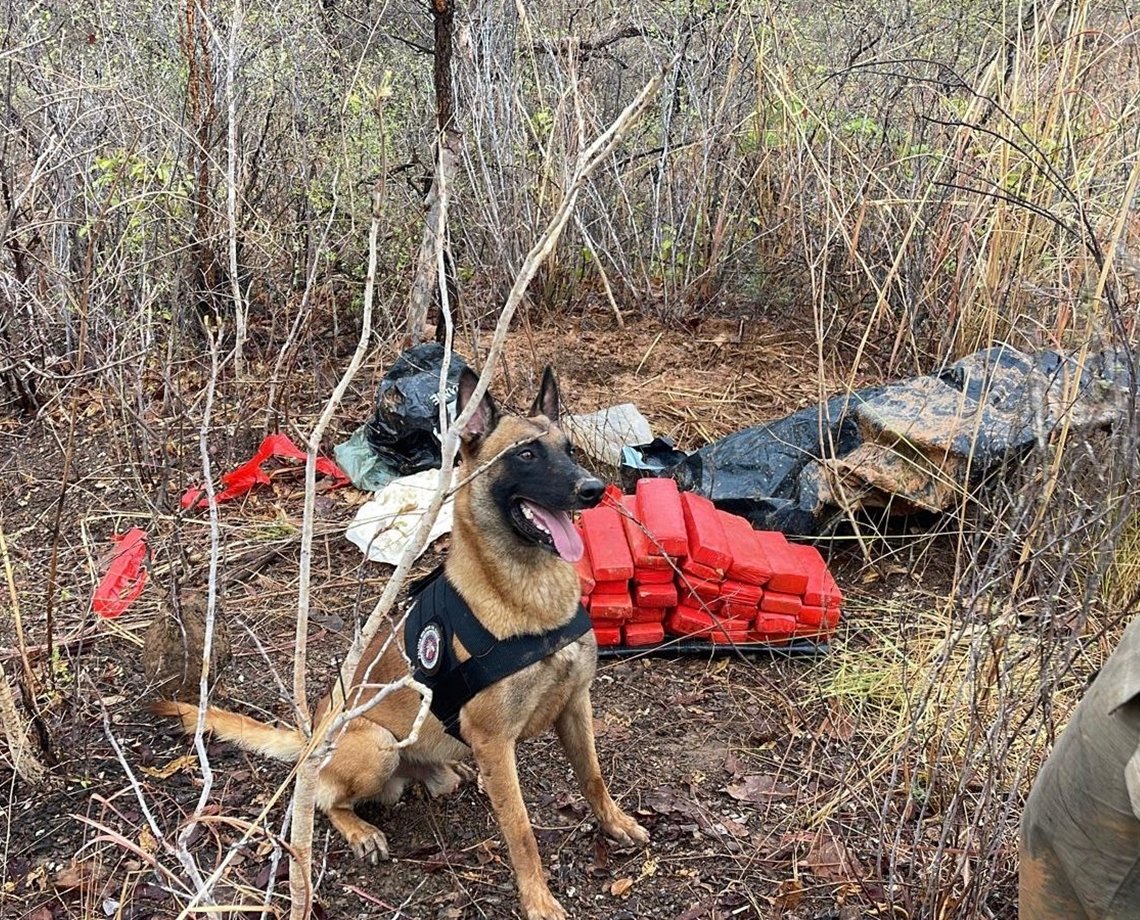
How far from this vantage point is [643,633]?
168 inches

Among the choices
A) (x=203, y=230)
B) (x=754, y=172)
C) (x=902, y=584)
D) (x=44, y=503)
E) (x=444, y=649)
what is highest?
(x=754, y=172)

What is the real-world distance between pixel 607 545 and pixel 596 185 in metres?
3.48

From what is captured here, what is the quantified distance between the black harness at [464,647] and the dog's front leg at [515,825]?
148 mm

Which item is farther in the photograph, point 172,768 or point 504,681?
point 172,768

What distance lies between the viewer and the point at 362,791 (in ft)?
10.7

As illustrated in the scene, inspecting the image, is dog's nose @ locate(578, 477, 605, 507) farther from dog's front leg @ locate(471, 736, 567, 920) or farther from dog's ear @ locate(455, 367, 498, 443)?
dog's front leg @ locate(471, 736, 567, 920)

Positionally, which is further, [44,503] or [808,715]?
[44,503]

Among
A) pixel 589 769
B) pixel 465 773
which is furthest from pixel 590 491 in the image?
pixel 465 773

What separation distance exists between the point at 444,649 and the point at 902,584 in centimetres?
256

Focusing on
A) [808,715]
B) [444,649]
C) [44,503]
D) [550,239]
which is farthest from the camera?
[44,503]

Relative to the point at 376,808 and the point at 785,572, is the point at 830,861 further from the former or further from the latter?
the point at 376,808

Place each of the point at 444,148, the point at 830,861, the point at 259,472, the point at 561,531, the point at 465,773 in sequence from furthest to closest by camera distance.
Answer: the point at 444,148
the point at 259,472
the point at 465,773
the point at 561,531
the point at 830,861

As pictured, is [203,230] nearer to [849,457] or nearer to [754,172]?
[754,172]

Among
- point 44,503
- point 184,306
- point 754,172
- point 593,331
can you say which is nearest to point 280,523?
point 44,503
